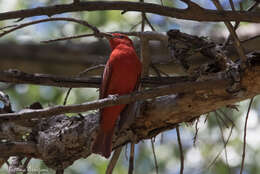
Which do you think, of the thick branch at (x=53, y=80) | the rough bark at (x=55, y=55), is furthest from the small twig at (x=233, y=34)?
the rough bark at (x=55, y=55)

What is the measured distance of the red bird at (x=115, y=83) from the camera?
3.75 metres

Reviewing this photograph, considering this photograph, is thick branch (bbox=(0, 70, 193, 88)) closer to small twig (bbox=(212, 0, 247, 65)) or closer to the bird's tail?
the bird's tail

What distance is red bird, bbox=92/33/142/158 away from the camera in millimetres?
3747

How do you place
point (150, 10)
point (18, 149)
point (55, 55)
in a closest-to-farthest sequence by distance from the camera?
point (150, 10), point (18, 149), point (55, 55)

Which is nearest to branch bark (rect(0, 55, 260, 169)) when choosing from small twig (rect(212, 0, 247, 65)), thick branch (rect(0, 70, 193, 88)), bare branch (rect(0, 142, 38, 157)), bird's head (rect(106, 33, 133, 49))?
bare branch (rect(0, 142, 38, 157))

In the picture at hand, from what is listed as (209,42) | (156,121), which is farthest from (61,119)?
(209,42)

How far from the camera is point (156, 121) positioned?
3545mm

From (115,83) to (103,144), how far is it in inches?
33.0

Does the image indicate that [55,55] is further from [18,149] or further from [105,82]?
[18,149]

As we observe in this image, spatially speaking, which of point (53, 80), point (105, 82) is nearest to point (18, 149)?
point (53, 80)

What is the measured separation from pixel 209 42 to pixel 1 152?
191cm

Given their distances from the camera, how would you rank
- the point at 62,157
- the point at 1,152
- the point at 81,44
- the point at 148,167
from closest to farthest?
1. the point at 1,152
2. the point at 62,157
3. the point at 81,44
4. the point at 148,167

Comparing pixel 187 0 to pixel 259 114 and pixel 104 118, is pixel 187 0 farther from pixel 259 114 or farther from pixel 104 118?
pixel 259 114

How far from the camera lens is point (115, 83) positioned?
436cm
